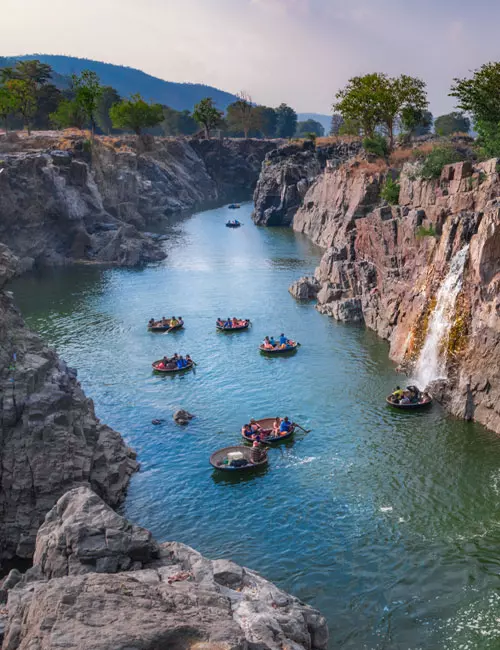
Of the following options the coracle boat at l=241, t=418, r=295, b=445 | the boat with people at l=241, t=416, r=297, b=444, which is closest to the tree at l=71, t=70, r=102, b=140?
the coracle boat at l=241, t=418, r=295, b=445

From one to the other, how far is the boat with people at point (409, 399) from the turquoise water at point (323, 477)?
0.82m

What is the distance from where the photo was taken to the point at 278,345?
189 ft

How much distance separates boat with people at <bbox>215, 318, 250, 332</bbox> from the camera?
212ft

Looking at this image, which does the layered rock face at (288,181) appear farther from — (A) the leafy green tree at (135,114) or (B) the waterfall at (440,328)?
(B) the waterfall at (440,328)

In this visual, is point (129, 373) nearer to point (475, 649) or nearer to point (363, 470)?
point (363, 470)

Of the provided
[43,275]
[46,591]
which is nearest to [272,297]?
[43,275]

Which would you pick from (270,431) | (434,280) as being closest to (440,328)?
(434,280)

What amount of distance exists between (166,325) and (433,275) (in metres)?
28.3

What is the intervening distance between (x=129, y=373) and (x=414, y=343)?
2397 cm

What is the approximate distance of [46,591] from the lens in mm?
17219

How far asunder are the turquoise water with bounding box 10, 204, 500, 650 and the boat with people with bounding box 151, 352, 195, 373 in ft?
2.76

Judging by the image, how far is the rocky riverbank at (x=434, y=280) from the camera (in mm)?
41562

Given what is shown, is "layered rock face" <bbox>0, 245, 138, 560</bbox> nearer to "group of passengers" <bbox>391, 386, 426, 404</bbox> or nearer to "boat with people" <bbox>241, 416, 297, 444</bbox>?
"boat with people" <bbox>241, 416, 297, 444</bbox>

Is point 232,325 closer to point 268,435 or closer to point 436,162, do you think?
point 436,162
